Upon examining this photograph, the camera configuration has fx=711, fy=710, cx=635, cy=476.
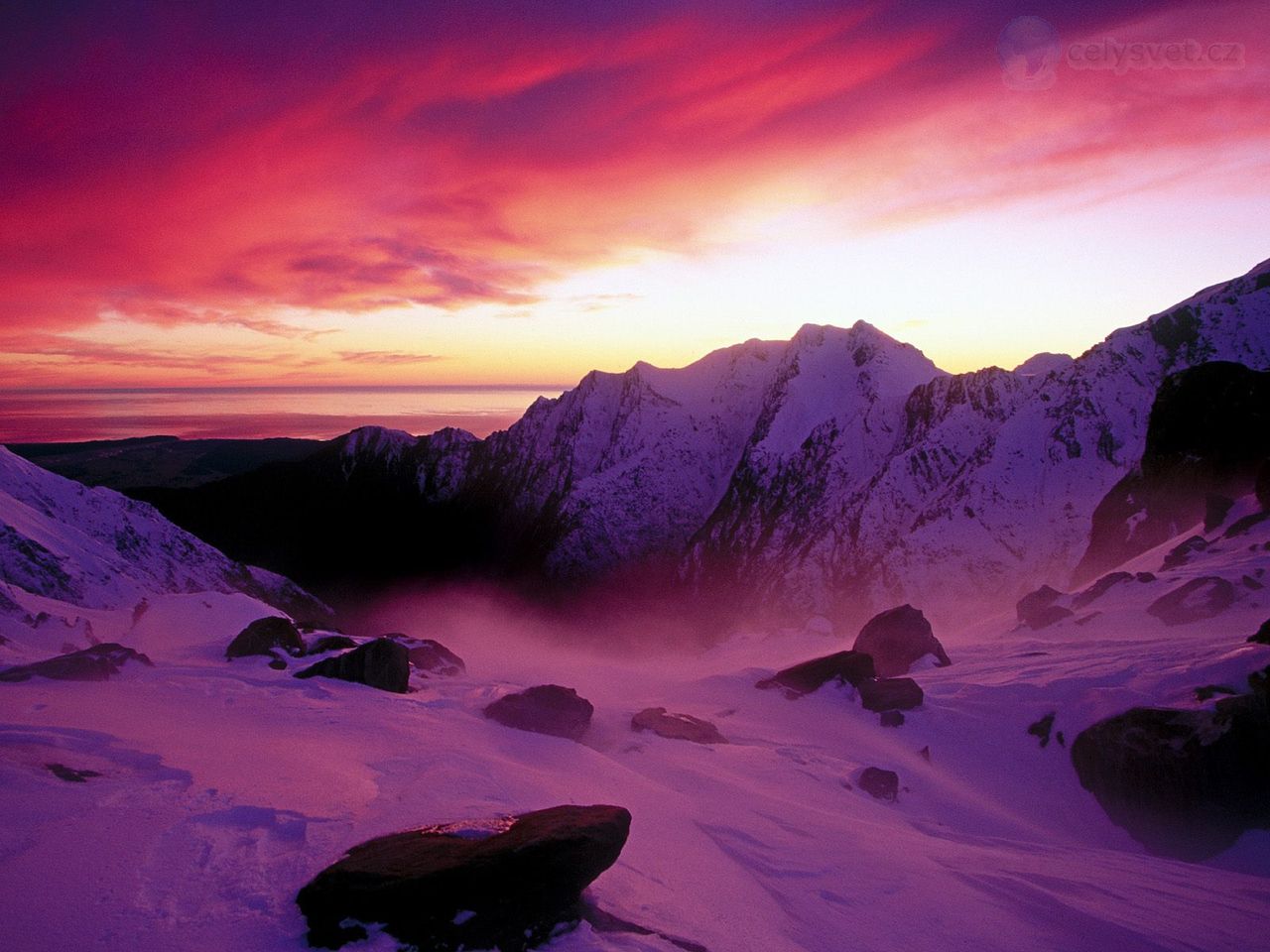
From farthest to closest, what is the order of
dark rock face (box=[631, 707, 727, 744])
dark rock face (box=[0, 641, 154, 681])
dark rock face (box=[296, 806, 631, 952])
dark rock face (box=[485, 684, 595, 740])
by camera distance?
dark rock face (box=[631, 707, 727, 744]) → dark rock face (box=[485, 684, 595, 740]) → dark rock face (box=[0, 641, 154, 681]) → dark rock face (box=[296, 806, 631, 952])

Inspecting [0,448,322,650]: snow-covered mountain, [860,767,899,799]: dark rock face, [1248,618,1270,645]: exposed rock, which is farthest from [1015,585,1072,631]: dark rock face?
[0,448,322,650]: snow-covered mountain

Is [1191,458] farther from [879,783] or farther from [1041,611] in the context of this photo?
[879,783]

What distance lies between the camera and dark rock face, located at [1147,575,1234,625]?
79.0ft

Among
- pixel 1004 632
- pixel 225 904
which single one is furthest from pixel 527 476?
pixel 225 904

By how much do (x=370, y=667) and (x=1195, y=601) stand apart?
26.9 metres

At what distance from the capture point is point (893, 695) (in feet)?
75.2

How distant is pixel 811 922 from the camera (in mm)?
8531

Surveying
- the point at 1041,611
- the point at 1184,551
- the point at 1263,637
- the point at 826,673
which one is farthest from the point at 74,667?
the point at 1184,551

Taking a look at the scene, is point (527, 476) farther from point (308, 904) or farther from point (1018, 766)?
point (308, 904)

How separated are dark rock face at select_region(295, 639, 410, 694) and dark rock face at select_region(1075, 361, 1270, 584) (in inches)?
1386

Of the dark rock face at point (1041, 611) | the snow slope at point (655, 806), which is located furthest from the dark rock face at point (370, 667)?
the dark rock face at point (1041, 611)

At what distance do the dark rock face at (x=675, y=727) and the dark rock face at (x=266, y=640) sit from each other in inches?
392

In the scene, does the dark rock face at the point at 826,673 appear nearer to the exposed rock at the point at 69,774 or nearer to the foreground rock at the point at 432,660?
the foreground rock at the point at 432,660

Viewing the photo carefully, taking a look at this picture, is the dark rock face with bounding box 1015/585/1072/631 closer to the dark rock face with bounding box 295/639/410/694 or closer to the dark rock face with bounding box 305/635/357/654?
the dark rock face with bounding box 295/639/410/694
